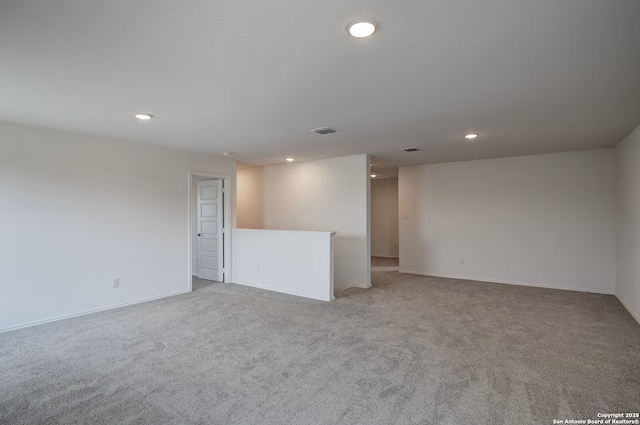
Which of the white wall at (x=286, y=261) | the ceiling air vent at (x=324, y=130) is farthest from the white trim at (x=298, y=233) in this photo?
the ceiling air vent at (x=324, y=130)

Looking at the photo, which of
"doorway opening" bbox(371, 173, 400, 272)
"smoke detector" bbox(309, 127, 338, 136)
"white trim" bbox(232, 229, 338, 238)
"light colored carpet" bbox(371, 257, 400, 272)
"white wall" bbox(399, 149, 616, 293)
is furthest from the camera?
"doorway opening" bbox(371, 173, 400, 272)

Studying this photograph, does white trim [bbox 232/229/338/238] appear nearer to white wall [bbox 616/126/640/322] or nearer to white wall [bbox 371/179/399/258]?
white wall [bbox 616/126/640/322]

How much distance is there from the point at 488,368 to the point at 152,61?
11.6 feet

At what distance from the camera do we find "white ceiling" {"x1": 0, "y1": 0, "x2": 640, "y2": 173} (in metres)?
1.62

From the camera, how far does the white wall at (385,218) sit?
9461 millimetres

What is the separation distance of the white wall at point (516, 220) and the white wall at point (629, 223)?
384 millimetres

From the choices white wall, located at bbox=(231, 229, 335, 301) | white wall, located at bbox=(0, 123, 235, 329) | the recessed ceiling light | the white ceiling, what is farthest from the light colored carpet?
the recessed ceiling light

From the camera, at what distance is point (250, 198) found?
24.4 ft

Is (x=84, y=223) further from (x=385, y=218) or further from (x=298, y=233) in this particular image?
(x=385, y=218)

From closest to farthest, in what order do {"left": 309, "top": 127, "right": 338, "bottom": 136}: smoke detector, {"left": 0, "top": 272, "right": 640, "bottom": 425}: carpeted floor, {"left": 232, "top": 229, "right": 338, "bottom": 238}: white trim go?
1. {"left": 0, "top": 272, "right": 640, "bottom": 425}: carpeted floor
2. {"left": 309, "top": 127, "right": 338, "bottom": 136}: smoke detector
3. {"left": 232, "top": 229, "right": 338, "bottom": 238}: white trim

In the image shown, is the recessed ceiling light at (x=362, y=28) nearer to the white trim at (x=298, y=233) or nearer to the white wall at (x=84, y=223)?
the white trim at (x=298, y=233)

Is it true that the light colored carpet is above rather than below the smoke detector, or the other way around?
below

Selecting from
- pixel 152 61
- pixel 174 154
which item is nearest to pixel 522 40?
pixel 152 61

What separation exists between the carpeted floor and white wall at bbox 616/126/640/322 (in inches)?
13.0
